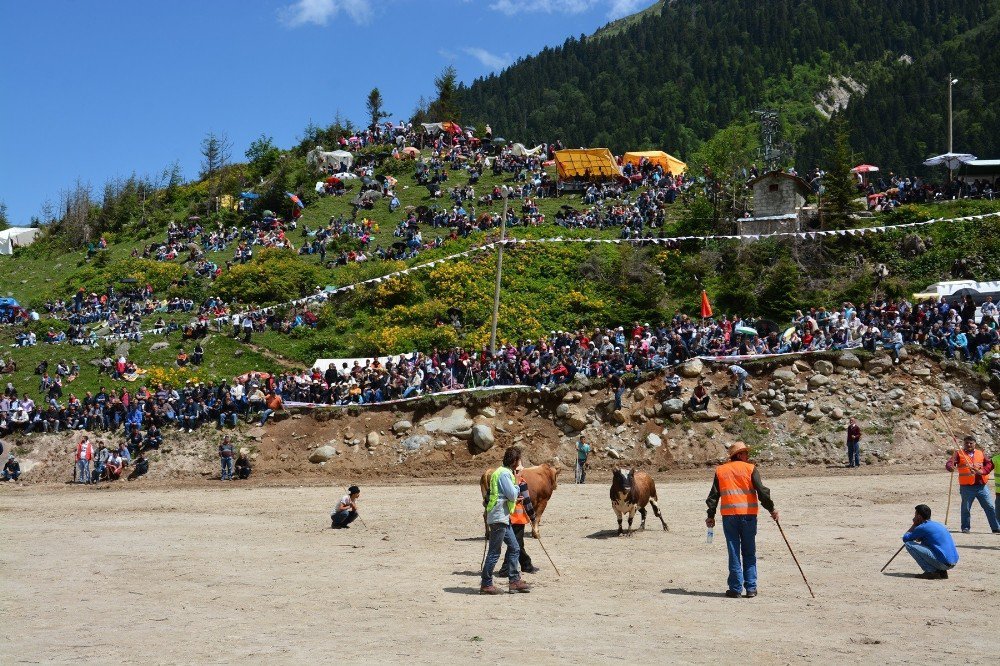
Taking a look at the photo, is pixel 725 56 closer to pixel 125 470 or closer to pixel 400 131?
pixel 400 131

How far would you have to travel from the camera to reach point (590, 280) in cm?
4666

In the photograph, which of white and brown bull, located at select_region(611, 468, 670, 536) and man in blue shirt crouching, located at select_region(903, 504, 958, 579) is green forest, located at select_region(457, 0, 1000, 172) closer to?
white and brown bull, located at select_region(611, 468, 670, 536)

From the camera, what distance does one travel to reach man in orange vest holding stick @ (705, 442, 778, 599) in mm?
12055

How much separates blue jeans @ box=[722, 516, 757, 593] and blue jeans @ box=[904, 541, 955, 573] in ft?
8.64

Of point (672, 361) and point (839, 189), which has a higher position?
point (839, 189)

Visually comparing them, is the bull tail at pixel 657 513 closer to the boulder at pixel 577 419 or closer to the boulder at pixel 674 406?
the boulder at pixel 674 406

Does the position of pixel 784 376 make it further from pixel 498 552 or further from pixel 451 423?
pixel 498 552

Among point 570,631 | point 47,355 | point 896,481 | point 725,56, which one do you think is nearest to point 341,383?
point 47,355

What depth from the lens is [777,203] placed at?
47656 millimetres

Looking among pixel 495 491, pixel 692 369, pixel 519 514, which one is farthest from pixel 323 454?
pixel 495 491

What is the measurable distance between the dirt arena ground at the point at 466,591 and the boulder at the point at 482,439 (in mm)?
7667

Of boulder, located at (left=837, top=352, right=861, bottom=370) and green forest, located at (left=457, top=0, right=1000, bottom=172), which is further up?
green forest, located at (left=457, top=0, right=1000, bottom=172)

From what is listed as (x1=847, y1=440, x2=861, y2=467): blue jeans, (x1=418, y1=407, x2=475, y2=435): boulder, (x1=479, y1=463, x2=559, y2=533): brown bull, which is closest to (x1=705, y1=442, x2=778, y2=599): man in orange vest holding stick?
(x1=479, y1=463, x2=559, y2=533): brown bull

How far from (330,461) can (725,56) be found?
5849 inches
